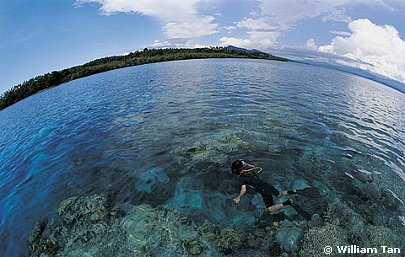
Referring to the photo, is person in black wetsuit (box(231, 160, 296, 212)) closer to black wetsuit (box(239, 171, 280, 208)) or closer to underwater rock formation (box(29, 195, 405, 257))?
black wetsuit (box(239, 171, 280, 208))

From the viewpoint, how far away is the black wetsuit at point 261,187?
31.3ft

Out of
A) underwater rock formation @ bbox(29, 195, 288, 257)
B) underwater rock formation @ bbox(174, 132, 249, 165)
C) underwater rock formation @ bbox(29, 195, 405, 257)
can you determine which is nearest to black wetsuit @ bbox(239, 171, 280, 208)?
underwater rock formation @ bbox(29, 195, 405, 257)

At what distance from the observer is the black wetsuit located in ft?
31.3

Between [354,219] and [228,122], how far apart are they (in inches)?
466

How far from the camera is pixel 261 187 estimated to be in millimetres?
9891

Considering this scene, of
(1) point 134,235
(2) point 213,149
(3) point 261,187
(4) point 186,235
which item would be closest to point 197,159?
(2) point 213,149

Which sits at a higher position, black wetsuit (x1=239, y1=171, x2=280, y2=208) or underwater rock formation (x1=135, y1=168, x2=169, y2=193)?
black wetsuit (x1=239, y1=171, x2=280, y2=208)

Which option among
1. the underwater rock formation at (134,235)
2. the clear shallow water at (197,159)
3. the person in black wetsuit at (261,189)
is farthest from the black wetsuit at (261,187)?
the underwater rock formation at (134,235)

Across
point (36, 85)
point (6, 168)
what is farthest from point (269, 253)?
point (36, 85)

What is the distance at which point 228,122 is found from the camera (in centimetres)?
1898

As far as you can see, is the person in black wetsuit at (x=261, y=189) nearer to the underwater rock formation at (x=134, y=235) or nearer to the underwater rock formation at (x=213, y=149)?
the underwater rock formation at (x=134, y=235)

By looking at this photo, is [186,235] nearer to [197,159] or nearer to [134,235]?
[134,235]

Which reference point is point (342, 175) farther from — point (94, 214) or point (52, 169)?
point (52, 169)

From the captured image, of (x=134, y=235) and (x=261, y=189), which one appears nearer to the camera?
(x=134, y=235)
